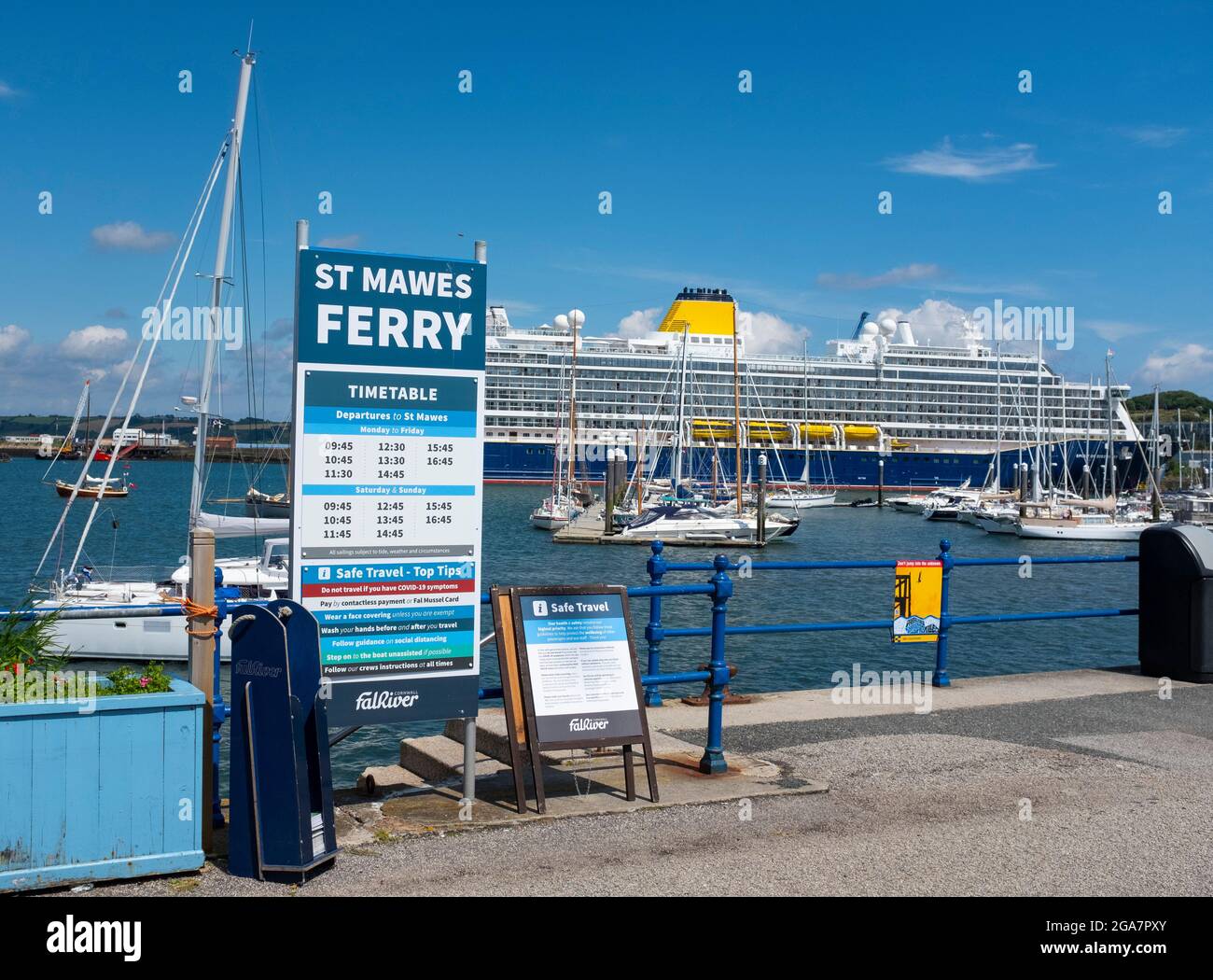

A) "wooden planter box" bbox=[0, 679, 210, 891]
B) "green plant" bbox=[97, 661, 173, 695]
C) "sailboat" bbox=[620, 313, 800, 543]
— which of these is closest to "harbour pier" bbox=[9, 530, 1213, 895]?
"wooden planter box" bbox=[0, 679, 210, 891]

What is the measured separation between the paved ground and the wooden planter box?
0.43ft

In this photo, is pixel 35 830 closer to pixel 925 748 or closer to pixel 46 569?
pixel 925 748

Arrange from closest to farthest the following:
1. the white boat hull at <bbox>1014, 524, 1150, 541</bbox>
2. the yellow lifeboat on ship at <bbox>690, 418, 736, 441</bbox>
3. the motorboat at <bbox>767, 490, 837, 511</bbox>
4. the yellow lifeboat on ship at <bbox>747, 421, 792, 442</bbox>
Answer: the white boat hull at <bbox>1014, 524, 1150, 541</bbox>
the motorboat at <bbox>767, 490, 837, 511</bbox>
the yellow lifeboat on ship at <bbox>690, 418, 736, 441</bbox>
the yellow lifeboat on ship at <bbox>747, 421, 792, 442</bbox>

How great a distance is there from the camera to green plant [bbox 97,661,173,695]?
4785 millimetres

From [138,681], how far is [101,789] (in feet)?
1.44

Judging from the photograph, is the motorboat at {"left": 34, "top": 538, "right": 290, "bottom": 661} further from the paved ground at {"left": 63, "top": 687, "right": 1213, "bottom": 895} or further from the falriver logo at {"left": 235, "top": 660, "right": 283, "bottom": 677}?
the falriver logo at {"left": 235, "top": 660, "right": 283, "bottom": 677}

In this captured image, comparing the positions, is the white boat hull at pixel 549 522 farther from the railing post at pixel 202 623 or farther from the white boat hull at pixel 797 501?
the railing post at pixel 202 623

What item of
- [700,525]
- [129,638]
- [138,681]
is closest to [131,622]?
[129,638]

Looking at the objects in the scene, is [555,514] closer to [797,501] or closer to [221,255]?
[797,501]

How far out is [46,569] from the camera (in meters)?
33.5

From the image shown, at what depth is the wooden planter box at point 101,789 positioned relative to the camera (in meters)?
4.44

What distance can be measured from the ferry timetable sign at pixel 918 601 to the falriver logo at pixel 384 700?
4.39m
